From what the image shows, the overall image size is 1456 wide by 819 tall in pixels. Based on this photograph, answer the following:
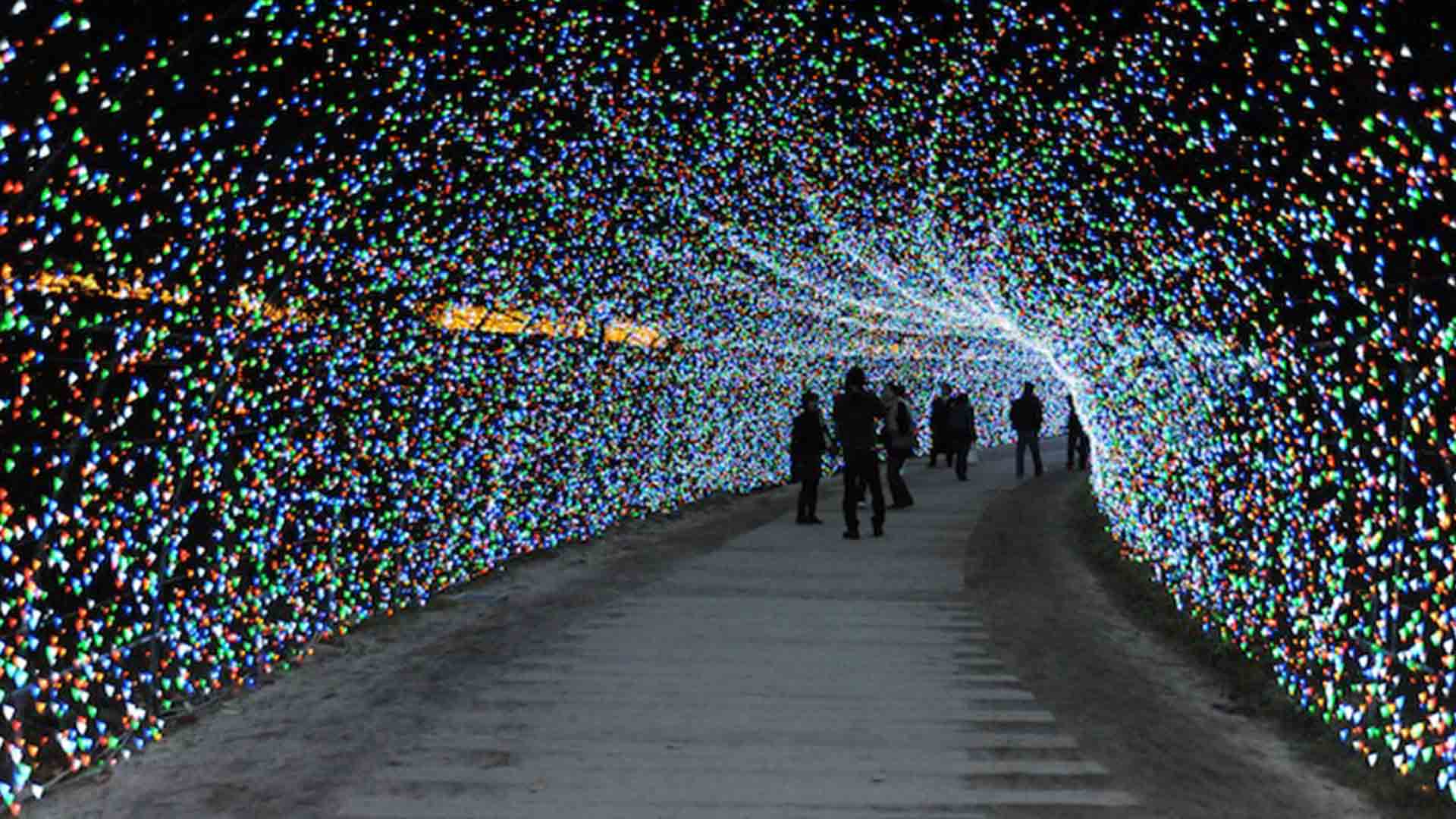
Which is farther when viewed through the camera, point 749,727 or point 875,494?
point 875,494

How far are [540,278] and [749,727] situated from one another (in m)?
7.16

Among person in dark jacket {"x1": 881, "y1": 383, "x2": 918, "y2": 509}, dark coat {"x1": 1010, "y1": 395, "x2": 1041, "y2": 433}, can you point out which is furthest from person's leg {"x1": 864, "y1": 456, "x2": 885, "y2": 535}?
dark coat {"x1": 1010, "y1": 395, "x2": 1041, "y2": 433}

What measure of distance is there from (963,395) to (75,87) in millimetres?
21851

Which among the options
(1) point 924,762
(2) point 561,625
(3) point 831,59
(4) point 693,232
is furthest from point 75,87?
(4) point 693,232

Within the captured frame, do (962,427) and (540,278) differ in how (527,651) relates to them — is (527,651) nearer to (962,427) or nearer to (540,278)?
(540,278)

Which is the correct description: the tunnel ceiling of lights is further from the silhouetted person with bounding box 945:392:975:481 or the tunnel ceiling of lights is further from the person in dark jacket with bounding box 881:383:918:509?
the silhouetted person with bounding box 945:392:975:481

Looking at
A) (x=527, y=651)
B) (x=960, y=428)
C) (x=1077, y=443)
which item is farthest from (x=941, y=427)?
(x=527, y=651)

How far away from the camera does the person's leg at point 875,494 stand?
51.5 feet

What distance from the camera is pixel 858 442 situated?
53.0 feet

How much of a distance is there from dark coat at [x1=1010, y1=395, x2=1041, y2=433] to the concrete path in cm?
1551

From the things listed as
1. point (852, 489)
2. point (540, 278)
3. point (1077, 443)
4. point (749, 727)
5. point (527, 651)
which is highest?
point (540, 278)

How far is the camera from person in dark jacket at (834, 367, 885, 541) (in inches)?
619

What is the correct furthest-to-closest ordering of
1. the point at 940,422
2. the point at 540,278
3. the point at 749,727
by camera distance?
the point at 940,422 → the point at 540,278 → the point at 749,727

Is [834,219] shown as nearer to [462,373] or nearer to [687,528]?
[687,528]
